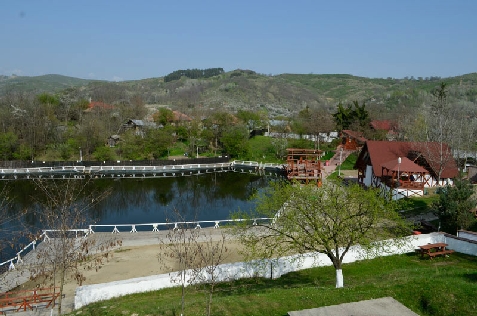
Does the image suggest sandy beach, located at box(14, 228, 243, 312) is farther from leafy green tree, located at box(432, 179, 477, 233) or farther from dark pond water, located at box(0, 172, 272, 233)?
leafy green tree, located at box(432, 179, 477, 233)

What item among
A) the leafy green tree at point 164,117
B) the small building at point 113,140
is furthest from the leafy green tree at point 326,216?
the leafy green tree at point 164,117

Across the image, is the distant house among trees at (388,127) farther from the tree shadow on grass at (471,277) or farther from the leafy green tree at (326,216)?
the tree shadow on grass at (471,277)

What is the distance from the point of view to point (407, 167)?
105 feet

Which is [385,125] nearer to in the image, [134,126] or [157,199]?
[157,199]

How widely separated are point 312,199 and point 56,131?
200ft

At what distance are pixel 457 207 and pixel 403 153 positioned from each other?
1580 cm

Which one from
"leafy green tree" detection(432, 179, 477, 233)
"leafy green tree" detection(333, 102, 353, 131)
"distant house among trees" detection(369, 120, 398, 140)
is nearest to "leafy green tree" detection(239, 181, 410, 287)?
"leafy green tree" detection(432, 179, 477, 233)

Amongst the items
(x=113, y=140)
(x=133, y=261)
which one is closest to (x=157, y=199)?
(x=133, y=261)

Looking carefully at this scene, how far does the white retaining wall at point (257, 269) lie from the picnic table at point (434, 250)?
57 centimetres

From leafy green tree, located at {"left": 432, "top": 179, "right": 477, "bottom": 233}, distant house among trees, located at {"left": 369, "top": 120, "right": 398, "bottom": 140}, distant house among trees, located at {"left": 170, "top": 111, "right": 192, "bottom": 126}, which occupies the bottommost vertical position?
leafy green tree, located at {"left": 432, "top": 179, "right": 477, "bottom": 233}

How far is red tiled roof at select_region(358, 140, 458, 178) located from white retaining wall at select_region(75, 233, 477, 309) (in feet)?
50.3

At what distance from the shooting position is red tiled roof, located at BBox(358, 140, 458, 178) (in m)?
33.7

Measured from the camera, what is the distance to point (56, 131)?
2594 inches

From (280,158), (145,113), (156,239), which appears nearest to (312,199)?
(156,239)
